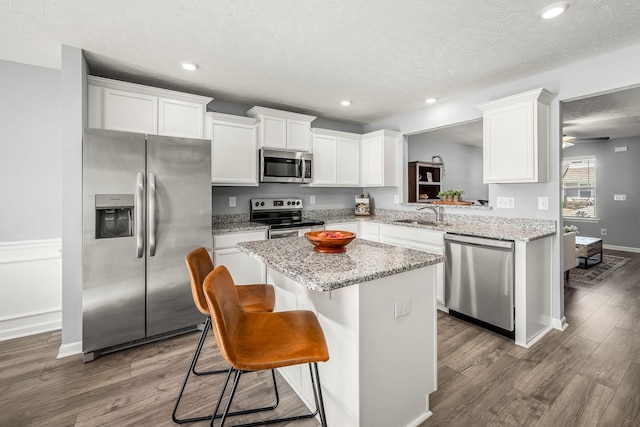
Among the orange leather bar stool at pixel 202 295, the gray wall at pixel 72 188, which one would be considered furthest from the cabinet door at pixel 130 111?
the orange leather bar stool at pixel 202 295

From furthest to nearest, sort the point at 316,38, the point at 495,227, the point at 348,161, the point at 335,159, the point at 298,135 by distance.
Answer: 1. the point at 348,161
2. the point at 335,159
3. the point at 298,135
4. the point at 495,227
5. the point at 316,38

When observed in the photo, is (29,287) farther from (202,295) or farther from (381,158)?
(381,158)

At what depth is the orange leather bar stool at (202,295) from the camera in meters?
1.50

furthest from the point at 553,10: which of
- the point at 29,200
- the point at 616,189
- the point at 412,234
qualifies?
the point at 616,189

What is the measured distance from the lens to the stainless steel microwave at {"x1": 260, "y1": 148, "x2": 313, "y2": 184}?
12.0ft

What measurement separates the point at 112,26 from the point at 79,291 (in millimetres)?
2051

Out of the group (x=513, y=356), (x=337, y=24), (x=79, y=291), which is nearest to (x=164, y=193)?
(x=79, y=291)

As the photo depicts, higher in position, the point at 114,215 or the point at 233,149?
the point at 233,149

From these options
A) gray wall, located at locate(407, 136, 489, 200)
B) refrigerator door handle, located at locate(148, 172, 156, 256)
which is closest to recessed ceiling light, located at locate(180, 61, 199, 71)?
refrigerator door handle, located at locate(148, 172, 156, 256)

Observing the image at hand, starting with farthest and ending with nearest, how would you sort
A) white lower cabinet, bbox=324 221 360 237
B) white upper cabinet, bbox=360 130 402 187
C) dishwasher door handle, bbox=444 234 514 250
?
A: white upper cabinet, bbox=360 130 402 187 < white lower cabinet, bbox=324 221 360 237 < dishwasher door handle, bbox=444 234 514 250

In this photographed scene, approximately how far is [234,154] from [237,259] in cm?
121

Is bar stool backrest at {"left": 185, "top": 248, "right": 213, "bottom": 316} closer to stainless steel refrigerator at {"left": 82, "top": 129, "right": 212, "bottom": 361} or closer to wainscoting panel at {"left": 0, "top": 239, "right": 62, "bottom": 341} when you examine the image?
stainless steel refrigerator at {"left": 82, "top": 129, "right": 212, "bottom": 361}

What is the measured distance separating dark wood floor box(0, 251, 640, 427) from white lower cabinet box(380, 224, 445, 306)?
0.53m

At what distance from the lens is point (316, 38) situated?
2.26 meters
